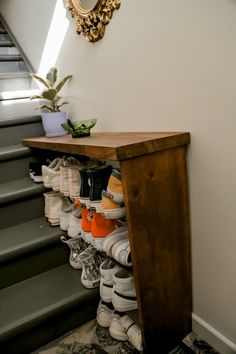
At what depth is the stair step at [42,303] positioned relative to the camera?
1.07m

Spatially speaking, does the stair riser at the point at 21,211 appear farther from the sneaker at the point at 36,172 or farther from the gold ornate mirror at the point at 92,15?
the gold ornate mirror at the point at 92,15

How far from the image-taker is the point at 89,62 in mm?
1363

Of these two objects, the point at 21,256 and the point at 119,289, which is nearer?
the point at 119,289

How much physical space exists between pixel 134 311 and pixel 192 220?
0.44 m

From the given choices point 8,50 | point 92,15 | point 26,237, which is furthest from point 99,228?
point 8,50

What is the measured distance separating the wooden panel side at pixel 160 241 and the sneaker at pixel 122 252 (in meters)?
0.06

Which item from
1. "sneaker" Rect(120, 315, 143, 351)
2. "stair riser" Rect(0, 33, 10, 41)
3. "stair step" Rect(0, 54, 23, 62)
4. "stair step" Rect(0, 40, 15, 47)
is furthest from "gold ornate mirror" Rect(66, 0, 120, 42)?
"stair riser" Rect(0, 33, 10, 41)

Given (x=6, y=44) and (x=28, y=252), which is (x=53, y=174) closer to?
(x=28, y=252)

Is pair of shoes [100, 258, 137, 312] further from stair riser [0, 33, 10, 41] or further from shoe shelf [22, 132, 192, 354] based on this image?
→ stair riser [0, 33, 10, 41]

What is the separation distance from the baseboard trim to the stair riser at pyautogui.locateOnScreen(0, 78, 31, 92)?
6.64 ft

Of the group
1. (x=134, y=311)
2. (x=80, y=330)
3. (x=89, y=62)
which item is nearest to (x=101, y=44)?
(x=89, y=62)

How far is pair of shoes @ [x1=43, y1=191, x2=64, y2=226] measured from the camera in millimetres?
1426

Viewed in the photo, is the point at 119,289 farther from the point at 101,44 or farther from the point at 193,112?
the point at 101,44

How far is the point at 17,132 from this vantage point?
1705 millimetres
